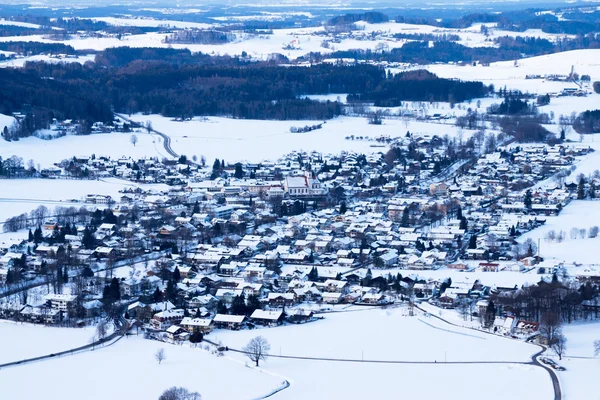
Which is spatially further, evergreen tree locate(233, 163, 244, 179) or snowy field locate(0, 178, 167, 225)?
evergreen tree locate(233, 163, 244, 179)

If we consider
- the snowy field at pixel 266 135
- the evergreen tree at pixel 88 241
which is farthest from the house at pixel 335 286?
the snowy field at pixel 266 135

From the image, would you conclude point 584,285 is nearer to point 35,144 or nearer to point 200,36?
point 35,144

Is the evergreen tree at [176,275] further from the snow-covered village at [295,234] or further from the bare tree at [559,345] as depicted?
the bare tree at [559,345]

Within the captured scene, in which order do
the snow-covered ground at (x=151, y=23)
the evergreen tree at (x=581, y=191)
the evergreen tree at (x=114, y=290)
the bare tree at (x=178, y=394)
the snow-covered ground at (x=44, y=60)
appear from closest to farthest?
the bare tree at (x=178, y=394) < the evergreen tree at (x=114, y=290) < the evergreen tree at (x=581, y=191) < the snow-covered ground at (x=44, y=60) < the snow-covered ground at (x=151, y=23)

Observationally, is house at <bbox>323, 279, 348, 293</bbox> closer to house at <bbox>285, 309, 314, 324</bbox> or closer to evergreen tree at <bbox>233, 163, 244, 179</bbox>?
house at <bbox>285, 309, 314, 324</bbox>

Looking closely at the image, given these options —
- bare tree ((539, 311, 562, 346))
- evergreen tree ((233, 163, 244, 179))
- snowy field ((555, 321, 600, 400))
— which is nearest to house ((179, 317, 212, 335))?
bare tree ((539, 311, 562, 346))
